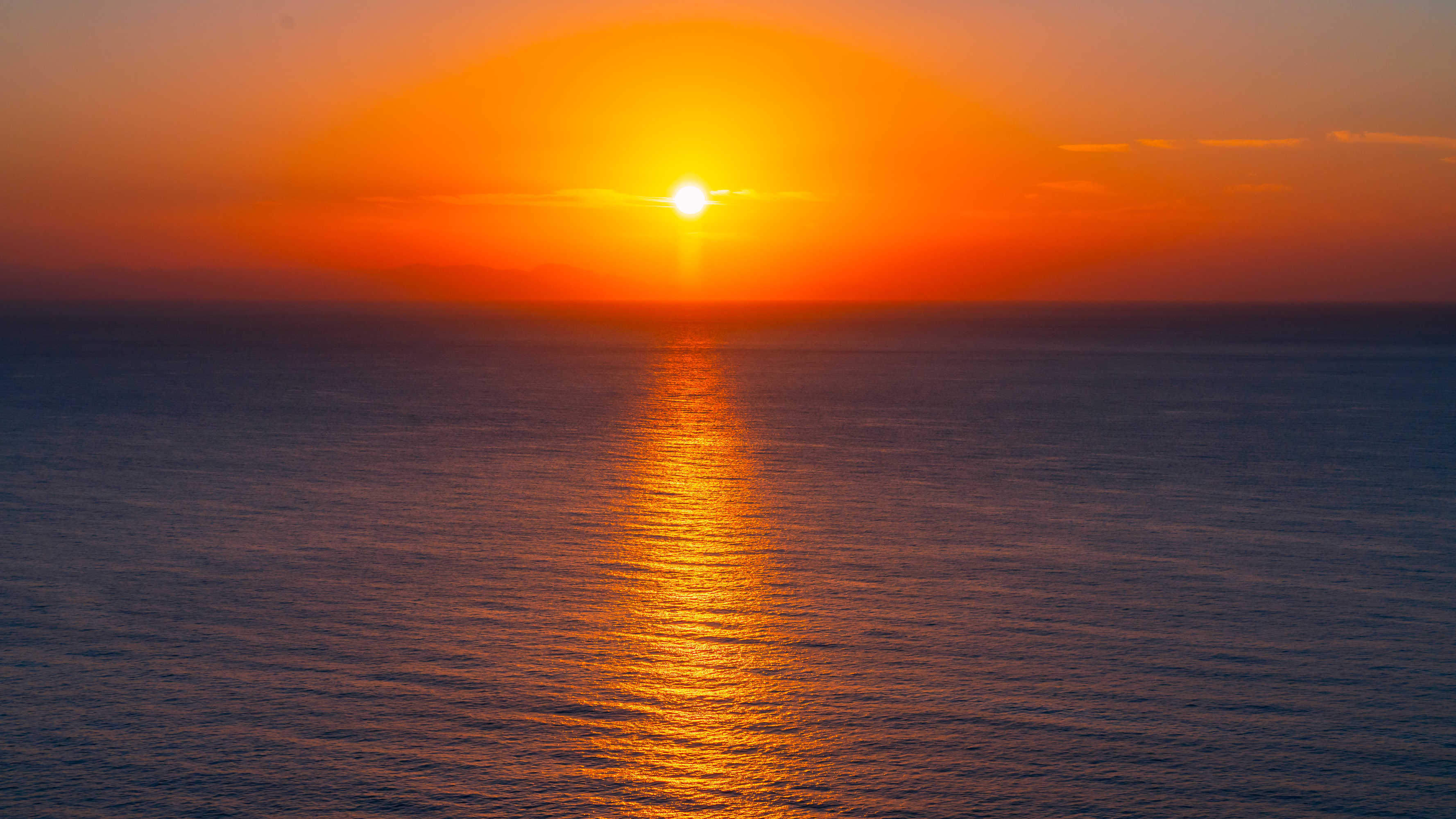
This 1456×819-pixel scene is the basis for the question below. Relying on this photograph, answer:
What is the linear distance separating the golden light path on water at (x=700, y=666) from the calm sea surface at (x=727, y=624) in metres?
0.10

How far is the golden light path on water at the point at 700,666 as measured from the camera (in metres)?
17.8

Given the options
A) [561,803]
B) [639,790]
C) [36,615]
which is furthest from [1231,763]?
[36,615]

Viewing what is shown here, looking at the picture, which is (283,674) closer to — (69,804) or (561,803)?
(69,804)

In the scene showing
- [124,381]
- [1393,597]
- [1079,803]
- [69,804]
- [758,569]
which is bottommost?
[1079,803]

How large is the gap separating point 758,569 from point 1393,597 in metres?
15.2

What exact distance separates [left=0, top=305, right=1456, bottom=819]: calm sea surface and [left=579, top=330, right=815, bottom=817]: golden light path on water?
0.10 m

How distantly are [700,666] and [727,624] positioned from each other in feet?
9.79

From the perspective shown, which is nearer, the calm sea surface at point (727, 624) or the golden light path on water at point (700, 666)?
the golden light path on water at point (700, 666)

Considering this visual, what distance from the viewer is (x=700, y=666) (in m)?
23.4

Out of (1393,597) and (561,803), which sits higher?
(1393,597)

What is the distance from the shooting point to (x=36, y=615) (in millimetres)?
27016

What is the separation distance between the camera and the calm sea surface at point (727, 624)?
18.1 meters

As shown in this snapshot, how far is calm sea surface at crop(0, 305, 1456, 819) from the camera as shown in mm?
18109

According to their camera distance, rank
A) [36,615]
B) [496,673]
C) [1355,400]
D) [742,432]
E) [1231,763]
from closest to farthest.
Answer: [1231,763] → [496,673] → [36,615] → [742,432] → [1355,400]
